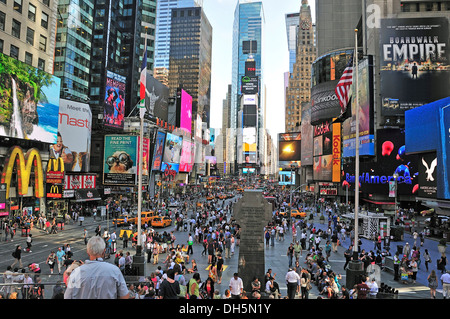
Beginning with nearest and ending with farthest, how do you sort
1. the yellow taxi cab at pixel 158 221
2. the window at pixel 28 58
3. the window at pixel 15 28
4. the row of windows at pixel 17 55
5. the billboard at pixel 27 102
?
the billboard at pixel 27 102
the yellow taxi cab at pixel 158 221
the row of windows at pixel 17 55
the window at pixel 15 28
the window at pixel 28 58

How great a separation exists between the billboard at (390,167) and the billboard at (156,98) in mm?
47413

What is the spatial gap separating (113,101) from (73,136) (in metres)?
13.6

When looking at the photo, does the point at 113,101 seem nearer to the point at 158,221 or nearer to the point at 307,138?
the point at 158,221

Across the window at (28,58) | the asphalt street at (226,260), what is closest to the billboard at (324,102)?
the asphalt street at (226,260)

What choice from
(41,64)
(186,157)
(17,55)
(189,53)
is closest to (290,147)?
(186,157)

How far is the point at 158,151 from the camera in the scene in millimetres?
67625

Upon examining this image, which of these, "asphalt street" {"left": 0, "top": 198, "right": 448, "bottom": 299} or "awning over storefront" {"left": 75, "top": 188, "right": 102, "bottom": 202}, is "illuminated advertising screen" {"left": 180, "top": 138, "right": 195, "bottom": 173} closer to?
"awning over storefront" {"left": 75, "top": 188, "right": 102, "bottom": 202}

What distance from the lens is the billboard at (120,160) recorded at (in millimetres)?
57125

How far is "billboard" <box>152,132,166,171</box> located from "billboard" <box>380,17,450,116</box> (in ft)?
140

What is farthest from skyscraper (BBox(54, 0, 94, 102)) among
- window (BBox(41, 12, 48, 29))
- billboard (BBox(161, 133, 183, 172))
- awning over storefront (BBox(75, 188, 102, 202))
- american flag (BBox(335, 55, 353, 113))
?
american flag (BBox(335, 55, 353, 113))

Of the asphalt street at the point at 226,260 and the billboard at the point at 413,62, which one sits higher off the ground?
the billboard at the point at 413,62

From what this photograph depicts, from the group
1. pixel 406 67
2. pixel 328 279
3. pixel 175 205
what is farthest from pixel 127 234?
pixel 406 67

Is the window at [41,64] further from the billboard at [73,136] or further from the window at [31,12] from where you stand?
the billboard at [73,136]

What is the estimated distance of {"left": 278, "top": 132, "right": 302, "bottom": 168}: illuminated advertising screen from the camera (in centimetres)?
10844
